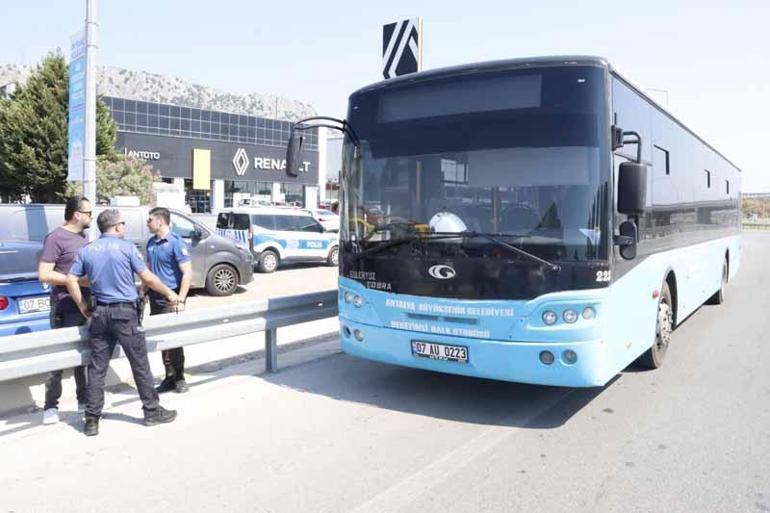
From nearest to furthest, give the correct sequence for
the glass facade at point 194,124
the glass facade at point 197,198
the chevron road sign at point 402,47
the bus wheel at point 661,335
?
the bus wheel at point 661,335 < the chevron road sign at point 402,47 < the glass facade at point 194,124 < the glass facade at point 197,198


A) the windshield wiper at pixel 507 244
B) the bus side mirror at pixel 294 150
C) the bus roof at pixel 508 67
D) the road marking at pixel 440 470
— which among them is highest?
the bus roof at pixel 508 67

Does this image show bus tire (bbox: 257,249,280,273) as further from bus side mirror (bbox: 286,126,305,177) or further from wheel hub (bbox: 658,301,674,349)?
wheel hub (bbox: 658,301,674,349)

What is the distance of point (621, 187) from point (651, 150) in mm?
1908

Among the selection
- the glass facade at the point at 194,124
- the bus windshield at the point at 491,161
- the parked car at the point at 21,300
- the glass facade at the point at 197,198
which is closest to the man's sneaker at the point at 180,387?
the parked car at the point at 21,300

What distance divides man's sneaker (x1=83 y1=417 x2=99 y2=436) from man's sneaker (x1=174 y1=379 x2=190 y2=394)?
1207 millimetres

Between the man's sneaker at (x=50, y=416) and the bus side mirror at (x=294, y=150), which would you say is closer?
the man's sneaker at (x=50, y=416)

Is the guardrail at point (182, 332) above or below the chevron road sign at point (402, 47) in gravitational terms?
below

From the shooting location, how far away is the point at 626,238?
5164 millimetres

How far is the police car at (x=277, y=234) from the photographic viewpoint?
18.2 metres

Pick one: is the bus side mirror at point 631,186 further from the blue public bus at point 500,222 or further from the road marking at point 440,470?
the road marking at point 440,470

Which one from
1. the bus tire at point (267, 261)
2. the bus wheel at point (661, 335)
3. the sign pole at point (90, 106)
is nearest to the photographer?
the bus wheel at point (661, 335)

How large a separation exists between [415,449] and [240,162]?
5701 cm

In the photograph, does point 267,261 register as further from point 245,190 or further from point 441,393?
point 245,190

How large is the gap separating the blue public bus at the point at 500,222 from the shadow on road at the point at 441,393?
0.43 meters
